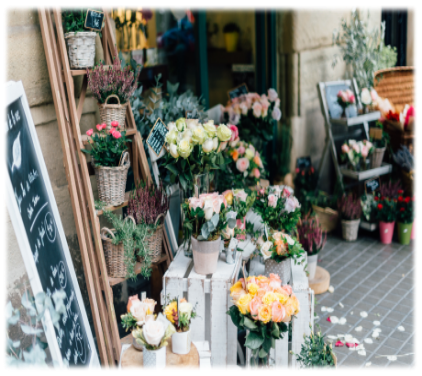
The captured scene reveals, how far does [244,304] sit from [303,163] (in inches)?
132

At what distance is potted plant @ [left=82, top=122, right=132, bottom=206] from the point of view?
268 cm

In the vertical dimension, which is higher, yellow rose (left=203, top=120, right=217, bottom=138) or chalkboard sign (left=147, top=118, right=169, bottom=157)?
yellow rose (left=203, top=120, right=217, bottom=138)

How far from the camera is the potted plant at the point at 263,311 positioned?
2.17 m

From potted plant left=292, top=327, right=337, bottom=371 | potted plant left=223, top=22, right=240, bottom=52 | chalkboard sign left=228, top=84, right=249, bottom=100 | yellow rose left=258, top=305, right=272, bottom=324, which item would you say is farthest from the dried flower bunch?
potted plant left=223, top=22, right=240, bottom=52

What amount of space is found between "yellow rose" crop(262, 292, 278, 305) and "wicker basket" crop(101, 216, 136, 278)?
0.94 m

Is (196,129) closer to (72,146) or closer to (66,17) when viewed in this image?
(72,146)

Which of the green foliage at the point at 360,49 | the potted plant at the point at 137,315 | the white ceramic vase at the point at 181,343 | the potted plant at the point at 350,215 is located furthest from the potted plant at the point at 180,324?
the green foliage at the point at 360,49

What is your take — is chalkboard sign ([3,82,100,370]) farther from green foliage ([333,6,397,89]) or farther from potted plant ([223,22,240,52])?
green foliage ([333,6,397,89])

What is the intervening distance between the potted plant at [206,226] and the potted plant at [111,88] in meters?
0.69

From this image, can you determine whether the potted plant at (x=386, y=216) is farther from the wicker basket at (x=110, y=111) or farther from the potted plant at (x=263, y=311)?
the wicker basket at (x=110, y=111)

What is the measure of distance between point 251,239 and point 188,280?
31.7 inches

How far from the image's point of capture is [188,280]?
257cm

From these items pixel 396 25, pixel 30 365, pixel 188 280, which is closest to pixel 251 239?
pixel 188 280

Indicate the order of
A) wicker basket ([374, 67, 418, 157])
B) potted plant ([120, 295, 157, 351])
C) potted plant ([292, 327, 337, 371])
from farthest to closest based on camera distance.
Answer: wicker basket ([374, 67, 418, 157]) < potted plant ([292, 327, 337, 371]) < potted plant ([120, 295, 157, 351])
